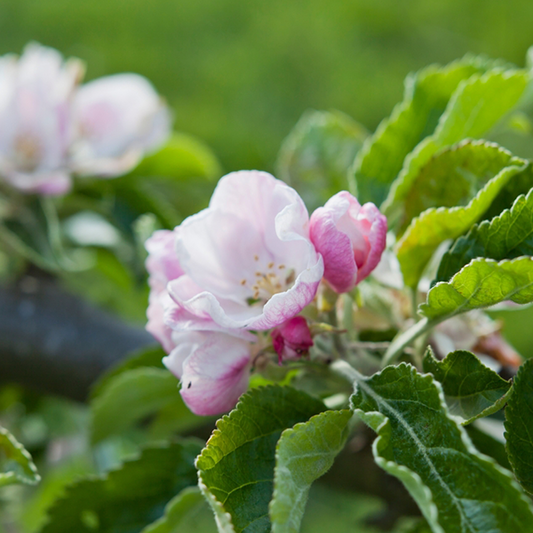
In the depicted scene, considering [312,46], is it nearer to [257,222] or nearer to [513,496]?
[257,222]

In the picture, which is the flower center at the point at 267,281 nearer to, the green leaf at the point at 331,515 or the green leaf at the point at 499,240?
the green leaf at the point at 499,240

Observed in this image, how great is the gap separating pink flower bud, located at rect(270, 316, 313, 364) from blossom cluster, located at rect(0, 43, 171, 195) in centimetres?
43

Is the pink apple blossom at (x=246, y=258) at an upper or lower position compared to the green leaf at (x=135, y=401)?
upper

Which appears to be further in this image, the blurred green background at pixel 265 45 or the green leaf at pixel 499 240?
the blurred green background at pixel 265 45

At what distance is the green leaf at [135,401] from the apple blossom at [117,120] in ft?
1.06

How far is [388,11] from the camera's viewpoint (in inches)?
104

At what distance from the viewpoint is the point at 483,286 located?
0.39m

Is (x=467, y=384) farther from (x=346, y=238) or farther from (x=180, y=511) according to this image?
(x=180, y=511)

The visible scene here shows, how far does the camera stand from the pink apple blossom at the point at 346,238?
1.36 ft

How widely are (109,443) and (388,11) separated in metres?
2.20

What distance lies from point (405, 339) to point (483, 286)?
97mm

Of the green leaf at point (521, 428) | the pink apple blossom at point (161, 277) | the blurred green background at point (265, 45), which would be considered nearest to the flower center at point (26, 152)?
the pink apple blossom at point (161, 277)

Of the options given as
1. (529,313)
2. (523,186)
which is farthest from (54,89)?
(529,313)

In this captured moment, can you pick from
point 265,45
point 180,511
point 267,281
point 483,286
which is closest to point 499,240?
point 483,286
